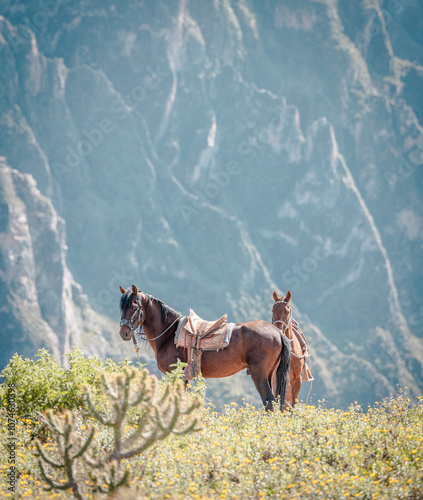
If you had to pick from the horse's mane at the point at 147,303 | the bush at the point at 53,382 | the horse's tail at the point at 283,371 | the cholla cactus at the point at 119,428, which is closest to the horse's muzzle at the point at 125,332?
the horse's mane at the point at 147,303

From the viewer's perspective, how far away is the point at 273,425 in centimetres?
1070

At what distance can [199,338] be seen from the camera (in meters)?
13.6

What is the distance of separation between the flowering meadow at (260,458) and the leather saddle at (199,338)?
6.49ft

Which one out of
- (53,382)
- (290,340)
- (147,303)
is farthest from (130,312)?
(290,340)

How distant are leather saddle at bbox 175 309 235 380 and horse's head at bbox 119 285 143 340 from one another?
99cm

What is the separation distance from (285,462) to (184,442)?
198 centimetres

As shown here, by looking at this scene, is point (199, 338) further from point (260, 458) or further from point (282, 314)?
point (260, 458)

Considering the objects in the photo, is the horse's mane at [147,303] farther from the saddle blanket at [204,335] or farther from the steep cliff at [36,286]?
the steep cliff at [36,286]

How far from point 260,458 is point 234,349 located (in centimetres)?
424

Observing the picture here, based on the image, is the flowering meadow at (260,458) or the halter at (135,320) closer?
the flowering meadow at (260,458)

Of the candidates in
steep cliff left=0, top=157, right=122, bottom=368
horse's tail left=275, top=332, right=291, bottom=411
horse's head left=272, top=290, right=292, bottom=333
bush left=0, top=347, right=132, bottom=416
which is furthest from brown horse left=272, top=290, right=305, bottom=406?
steep cliff left=0, top=157, right=122, bottom=368

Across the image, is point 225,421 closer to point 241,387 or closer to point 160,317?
point 160,317

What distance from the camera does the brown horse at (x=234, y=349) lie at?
43.7ft

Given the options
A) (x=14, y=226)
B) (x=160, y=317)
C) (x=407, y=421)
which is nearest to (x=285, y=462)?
(x=407, y=421)
